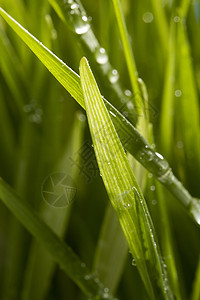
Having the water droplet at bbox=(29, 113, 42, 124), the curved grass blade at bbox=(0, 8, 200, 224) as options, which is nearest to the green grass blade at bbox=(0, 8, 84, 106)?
the curved grass blade at bbox=(0, 8, 200, 224)

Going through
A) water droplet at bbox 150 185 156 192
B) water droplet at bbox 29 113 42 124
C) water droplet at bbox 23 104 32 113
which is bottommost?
water droplet at bbox 29 113 42 124

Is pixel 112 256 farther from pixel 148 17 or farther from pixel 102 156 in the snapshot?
pixel 148 17

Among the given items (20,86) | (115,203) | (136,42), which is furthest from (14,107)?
(115,203)

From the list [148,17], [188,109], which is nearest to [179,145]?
[188,109]

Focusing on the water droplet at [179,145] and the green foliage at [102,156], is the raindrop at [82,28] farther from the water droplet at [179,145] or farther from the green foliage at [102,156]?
the water droplet at [179,145]

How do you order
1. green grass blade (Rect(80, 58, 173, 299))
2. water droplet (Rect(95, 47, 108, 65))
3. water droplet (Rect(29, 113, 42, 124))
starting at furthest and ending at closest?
water droplet (Rect(29, 113, 42, 124)) < water droplet (Rect(95, 47, 108, 65)) < green grass blade (Rect(80, 58, 173, 299))

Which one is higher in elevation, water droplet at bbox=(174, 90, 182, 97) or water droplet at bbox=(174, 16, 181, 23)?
water droplet at bbox=(174, 16, 181, 23)

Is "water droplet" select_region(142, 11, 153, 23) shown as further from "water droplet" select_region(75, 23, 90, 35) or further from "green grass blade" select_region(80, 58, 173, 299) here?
"green grass blade" select_region(80, 58, 173, 299)
